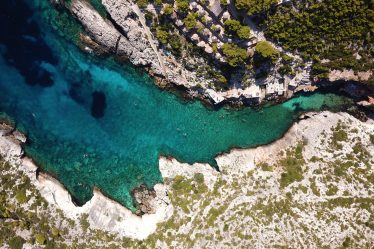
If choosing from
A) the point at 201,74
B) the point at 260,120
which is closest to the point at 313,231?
the point at 260,120

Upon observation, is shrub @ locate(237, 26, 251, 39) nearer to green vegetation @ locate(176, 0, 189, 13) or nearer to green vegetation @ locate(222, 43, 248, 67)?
green vegetation @ locate(222, 43, 248, 67)

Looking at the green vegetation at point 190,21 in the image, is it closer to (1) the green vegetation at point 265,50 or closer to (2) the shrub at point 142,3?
(2) the shrub at point 142,3

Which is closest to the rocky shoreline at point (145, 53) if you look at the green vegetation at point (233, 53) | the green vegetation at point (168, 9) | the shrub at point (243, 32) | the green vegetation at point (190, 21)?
the green vegetation at point (168, 9)

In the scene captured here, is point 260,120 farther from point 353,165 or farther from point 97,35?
point 97,35

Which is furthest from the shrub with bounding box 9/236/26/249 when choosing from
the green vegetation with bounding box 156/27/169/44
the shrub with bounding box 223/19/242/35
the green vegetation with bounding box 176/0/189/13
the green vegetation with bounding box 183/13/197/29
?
the shrub with bounding box 223/19/242/35

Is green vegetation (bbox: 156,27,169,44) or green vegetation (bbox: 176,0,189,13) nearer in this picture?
green vegetation (bbox: 176,0,189,13)
